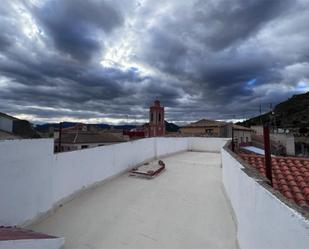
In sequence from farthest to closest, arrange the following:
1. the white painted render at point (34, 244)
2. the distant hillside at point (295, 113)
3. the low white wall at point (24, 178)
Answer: the distant hillside at point (295, 113), the low white wall at point (24, 178), the white painted render at point (34, 244)

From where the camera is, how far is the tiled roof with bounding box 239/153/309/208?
382 cm

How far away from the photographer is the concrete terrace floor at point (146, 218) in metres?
4.00

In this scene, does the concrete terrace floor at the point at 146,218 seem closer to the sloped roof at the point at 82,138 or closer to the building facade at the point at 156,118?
the sloped roof at the point at 82,138

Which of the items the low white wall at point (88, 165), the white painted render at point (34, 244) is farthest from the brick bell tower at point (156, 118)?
the white painted render at point (34, 244)

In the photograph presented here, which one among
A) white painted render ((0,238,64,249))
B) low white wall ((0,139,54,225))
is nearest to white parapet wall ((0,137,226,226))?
low white wall ((0,139,54,225))

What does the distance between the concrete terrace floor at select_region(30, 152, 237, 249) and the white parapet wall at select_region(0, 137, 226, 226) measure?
33 cm

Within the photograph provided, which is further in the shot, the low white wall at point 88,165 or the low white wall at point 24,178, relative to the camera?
the low white wall at point 88,165

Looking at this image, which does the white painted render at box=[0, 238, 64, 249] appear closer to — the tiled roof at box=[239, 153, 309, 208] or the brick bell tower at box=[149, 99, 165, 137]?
the tiled roof at box=[239, 153, 309, 208]

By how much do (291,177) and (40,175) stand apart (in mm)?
5223

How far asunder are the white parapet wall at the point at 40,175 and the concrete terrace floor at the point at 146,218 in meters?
0.33

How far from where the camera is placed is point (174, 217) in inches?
197

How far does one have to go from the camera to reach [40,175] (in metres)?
4.61

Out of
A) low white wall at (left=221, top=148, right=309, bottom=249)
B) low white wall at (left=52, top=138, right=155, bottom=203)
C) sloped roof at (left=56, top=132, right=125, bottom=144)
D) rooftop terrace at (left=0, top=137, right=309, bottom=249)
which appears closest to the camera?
low white wall at (left=221, top=148, right=309, bottom=249)

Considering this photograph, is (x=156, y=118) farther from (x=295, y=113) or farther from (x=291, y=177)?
(x=295, y=113)
